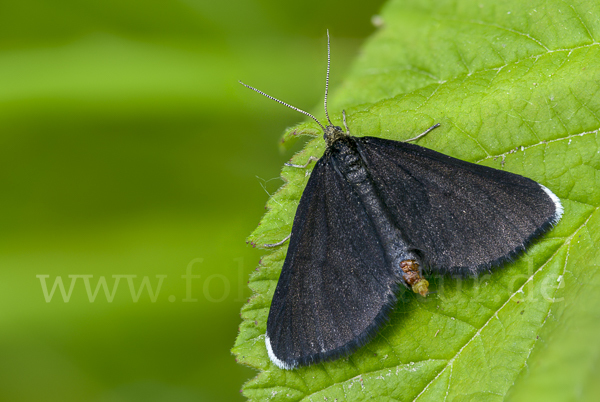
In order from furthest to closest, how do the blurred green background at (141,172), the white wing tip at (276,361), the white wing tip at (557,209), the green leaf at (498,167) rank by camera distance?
the blurred green background at (141,172) < the white wing tip at (276,361) < the white wing tip at (557,209) < the green leaf at (498,167)

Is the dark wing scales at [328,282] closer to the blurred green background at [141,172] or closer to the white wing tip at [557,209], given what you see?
the white wing tip at [557,209]

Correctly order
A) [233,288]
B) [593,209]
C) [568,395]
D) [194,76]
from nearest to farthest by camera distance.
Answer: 1. [568,395]
2. [593,209]
3. [233,288]
4. [194,76]

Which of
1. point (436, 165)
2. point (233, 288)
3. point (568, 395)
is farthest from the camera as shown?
point (233, 288)

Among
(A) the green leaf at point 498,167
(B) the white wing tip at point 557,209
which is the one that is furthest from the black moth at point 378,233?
(A) the green leaf at point 498,167

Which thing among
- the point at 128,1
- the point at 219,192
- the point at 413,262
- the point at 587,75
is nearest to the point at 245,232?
the point at 219,192

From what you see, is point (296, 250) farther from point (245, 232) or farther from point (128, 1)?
point (128, 1)

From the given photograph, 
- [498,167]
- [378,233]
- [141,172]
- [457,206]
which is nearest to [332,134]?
[378,233]

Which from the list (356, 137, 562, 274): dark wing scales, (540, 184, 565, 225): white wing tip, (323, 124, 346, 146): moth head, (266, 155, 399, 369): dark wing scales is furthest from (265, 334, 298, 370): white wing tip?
(540, 184, 565, 225): white wing tip

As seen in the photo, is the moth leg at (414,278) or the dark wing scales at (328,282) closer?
the moth leg at (414,278)
